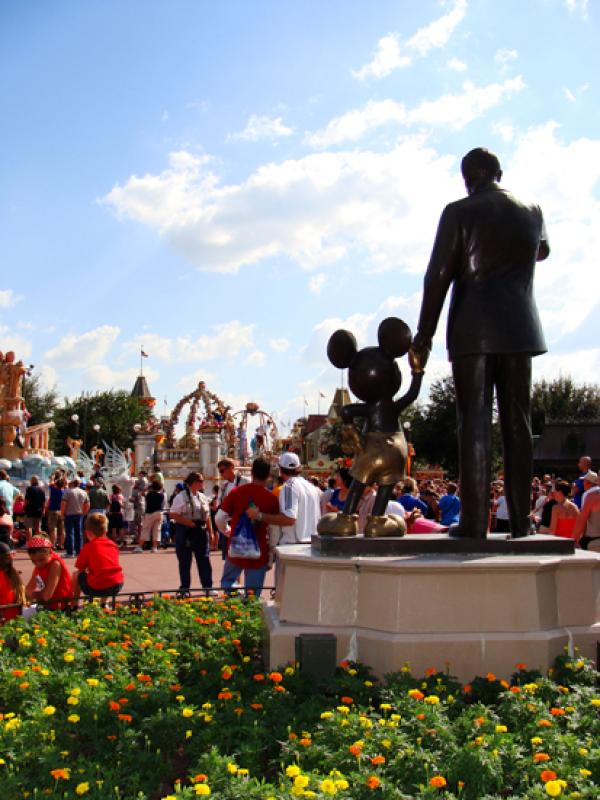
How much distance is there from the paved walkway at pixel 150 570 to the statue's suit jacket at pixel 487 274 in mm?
6384

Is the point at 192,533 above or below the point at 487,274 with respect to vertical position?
below

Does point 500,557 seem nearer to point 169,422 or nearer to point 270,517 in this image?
point 270,517

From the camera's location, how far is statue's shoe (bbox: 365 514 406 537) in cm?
532

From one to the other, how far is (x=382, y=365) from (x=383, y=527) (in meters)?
1.04

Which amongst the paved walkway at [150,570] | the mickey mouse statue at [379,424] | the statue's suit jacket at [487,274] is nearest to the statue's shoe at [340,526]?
the mickey mouse statue at [379,424]

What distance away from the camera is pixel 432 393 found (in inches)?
2159

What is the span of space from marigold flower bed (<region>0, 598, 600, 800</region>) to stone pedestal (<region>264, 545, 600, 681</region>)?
0.15 m

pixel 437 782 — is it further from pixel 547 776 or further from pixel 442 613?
pixel 442 613

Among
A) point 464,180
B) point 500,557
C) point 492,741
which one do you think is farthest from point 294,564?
point 464,180

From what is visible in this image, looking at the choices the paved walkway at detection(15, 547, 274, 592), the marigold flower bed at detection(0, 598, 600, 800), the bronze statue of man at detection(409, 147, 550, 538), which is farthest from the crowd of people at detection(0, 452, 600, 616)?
the marigold flower bed at detection(0, 598, 600, 800)

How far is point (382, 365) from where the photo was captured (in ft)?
18.2

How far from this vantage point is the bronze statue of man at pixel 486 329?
212 inches

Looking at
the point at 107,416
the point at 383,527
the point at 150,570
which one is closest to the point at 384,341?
the point at 383,527

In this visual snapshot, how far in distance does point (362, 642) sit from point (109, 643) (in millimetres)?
1755
